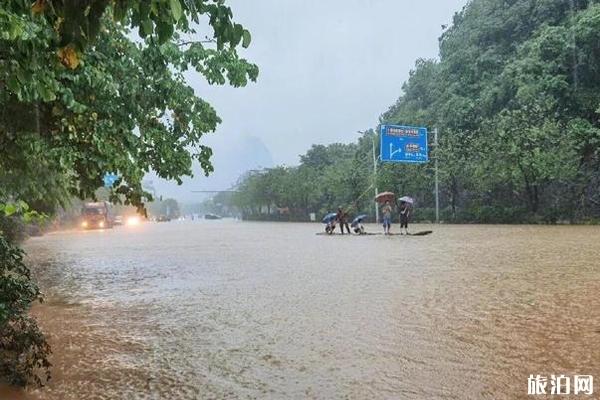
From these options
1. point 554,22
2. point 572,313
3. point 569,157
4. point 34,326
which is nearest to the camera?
point 34,326

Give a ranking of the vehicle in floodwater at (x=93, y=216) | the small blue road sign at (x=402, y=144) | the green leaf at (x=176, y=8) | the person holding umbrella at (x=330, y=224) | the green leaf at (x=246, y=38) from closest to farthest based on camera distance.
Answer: the green leaf at (x=176, y=8), the green leaf at (x=246, y=38), the person holding umbrella at (x=330, y=224), the small blue road sign at (x=402, y=144), the vehicle in floodwater at (x=93, y=216)

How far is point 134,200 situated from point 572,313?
6.11 meters

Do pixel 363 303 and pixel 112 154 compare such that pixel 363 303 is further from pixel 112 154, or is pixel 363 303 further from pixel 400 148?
pixel 400 148

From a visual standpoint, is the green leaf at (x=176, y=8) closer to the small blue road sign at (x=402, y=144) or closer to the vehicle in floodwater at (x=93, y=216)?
the small blue road sign at (x=402, y=144)

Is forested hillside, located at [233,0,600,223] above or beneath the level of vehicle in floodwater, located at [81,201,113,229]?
above

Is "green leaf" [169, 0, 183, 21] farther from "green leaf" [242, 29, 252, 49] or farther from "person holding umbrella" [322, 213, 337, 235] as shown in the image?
"person holding umbrella" [322, 213, 337, 235]

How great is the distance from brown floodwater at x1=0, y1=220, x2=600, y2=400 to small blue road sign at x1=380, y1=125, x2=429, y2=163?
2093 centimetres

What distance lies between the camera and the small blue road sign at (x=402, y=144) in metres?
32.9

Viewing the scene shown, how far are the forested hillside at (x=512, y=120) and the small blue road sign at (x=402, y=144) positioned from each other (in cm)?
457

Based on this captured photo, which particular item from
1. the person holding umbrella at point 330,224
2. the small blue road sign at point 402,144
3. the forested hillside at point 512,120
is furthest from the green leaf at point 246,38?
the forested hillside at point 512,120

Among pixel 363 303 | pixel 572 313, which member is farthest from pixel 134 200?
pixel 572 313

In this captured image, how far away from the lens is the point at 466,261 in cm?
1285

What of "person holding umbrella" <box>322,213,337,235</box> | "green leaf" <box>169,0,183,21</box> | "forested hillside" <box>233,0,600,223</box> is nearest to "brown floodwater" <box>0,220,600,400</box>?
"green leaf" <box>169,0,183,21</box>

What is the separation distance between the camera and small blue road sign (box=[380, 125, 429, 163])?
3288 cm
